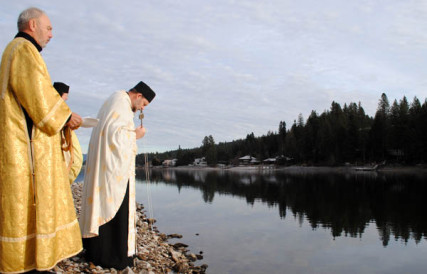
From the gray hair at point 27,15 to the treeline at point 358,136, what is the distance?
66.1 meters

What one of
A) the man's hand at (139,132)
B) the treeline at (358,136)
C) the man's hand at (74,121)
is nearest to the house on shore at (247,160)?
the treeline at (358,136)

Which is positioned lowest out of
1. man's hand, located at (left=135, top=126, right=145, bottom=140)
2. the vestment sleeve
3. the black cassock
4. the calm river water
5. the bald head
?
the calm river water

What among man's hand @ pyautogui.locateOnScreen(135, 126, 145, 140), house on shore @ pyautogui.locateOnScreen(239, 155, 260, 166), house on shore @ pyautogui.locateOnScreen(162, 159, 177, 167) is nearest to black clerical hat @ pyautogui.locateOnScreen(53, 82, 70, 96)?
man's hand @ pyautogui.locateOnScreen(135, 126, 145, 140)

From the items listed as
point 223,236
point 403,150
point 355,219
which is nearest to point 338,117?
point 403,150

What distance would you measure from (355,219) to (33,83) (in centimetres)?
1723

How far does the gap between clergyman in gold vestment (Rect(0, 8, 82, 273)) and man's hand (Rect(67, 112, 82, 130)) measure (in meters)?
0.10

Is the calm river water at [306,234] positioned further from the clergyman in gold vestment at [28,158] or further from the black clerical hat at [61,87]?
the clergyman in gold vestment at [28,158]

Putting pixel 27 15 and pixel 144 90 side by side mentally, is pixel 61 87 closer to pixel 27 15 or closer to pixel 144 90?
pixel 144 90

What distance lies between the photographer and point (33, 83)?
2803mm

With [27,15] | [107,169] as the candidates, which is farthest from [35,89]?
[107,169]

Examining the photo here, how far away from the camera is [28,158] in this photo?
283 cm

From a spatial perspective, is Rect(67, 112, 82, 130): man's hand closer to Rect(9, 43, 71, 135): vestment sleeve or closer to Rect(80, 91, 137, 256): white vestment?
Rect(9, 43, 71, 135): vestment sleeve

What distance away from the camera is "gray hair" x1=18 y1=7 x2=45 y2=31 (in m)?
2.96

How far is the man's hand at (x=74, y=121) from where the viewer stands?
3078 mm
